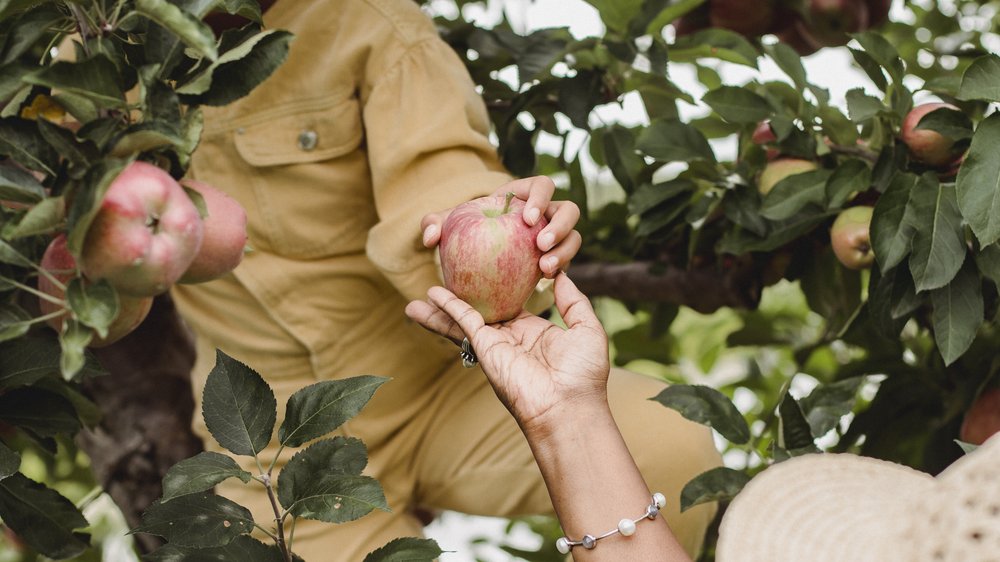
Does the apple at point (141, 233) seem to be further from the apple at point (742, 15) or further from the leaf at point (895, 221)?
the apple at point (742, 15)

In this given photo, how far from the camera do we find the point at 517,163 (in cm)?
155

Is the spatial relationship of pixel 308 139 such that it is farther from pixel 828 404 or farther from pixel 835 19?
pixel 835 19

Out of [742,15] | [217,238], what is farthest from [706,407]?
[742,15]

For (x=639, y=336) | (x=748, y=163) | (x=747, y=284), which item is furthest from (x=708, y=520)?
(x=639, y=336)

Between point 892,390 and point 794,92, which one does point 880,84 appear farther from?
point 892,390

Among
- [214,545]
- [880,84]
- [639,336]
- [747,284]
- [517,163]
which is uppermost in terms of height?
[880,84]

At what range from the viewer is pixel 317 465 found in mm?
899

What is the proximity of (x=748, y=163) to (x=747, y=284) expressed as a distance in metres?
0.19

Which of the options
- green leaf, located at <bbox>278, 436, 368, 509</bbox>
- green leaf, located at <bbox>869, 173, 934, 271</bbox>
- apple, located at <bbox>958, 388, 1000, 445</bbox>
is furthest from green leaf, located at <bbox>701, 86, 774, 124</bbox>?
green leaf, located at <bbox>278, 436, 368, 509</bbox>

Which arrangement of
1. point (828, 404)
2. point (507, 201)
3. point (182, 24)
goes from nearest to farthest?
point (182, 24) < point (507, 201) < point (828, 404)

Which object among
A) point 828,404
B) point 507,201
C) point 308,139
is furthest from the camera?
point 308,139

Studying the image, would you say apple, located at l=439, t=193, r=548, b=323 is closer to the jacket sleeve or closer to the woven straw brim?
the jacket sleeve

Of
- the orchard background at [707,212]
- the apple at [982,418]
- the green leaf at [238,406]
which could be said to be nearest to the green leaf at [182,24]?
the orchard background at [707,212]

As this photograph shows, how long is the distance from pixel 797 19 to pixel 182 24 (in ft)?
5.18
